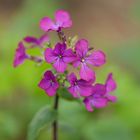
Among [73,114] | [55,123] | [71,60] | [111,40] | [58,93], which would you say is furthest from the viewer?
[111,40]

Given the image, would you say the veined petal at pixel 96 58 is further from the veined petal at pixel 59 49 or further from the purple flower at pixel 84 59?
the veined petal at pixel 59 49

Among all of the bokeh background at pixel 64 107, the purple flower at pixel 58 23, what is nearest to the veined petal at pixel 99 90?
the purple flower at pixel 58 23

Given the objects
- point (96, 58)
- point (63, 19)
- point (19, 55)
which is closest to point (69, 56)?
point (96, 58)

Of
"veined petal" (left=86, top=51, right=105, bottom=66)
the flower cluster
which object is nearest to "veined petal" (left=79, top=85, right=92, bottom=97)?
the flower cluster

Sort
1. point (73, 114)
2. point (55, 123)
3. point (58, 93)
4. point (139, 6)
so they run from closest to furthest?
1. point (58, 93)
2. point (55, 123)
3. point (73, 114)
4. point (139, 6)

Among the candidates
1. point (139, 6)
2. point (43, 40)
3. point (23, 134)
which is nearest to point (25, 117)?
point (23, 134)

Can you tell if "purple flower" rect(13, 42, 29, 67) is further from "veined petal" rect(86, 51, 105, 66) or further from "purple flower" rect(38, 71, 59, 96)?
"veined petal" rect(86, 51, 105, 66)

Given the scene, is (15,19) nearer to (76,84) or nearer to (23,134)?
(23,134)

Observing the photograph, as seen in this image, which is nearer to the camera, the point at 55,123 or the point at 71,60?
the point at 71,60
